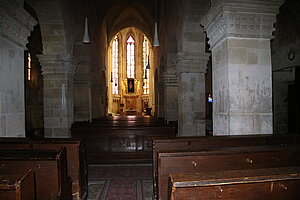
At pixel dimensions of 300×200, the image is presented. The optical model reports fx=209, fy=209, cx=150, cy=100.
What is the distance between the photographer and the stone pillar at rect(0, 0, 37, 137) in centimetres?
314

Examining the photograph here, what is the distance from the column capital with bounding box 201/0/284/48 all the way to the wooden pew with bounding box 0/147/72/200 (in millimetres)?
2932

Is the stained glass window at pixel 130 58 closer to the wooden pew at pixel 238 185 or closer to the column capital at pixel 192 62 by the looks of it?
the column capital at pixel 192 62

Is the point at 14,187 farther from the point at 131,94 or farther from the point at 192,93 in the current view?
the point at 131,94

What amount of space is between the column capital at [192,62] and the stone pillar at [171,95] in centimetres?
324

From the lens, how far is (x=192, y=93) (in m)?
6.14

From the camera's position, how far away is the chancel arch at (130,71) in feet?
79.8

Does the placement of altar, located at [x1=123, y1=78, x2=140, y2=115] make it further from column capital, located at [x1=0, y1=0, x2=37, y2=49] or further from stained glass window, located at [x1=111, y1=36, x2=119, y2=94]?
column capital, located at [x1=0, y1=0, x2=37, y2=49]

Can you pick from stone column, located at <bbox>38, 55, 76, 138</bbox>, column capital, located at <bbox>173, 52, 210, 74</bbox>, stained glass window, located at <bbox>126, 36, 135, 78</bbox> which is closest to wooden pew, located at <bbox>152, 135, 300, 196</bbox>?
column capital, located at <bbox>173, 52, 210, 74</bbox>

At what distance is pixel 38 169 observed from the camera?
2.00 metres

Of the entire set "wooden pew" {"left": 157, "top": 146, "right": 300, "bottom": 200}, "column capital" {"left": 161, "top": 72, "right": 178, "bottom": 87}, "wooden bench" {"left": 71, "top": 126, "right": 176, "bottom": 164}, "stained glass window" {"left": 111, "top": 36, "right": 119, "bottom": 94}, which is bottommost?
"wooden bench" {"left": 71, "top": 126, "right": 176, "bottom": 164}

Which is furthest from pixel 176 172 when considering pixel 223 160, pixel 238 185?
pixel 238 185

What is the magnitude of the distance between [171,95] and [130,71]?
1725cm

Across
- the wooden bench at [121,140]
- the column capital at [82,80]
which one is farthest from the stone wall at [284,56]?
the column capital at [82,80]

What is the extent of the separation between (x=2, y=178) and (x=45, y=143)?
6.01ft
